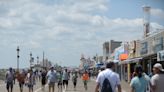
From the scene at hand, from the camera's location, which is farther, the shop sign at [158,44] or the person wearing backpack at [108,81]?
the shop sign at [158,44]

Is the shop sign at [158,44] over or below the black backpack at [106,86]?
over

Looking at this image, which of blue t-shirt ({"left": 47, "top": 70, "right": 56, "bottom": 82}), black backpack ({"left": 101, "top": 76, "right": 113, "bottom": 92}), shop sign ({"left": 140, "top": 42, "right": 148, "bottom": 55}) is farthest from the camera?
shop sign ({"left": 140, "top": 42, "right": 148, "bottom": 55})

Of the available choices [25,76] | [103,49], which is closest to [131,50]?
[25,76]

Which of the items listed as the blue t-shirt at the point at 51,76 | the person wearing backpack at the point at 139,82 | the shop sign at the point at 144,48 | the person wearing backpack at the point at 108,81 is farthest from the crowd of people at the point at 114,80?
the shop sign at the point at 144,48

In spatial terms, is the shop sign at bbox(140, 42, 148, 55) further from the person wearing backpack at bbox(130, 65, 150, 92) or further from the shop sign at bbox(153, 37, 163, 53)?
the person wearing backpack at bbox(130, 65, 150, 92)

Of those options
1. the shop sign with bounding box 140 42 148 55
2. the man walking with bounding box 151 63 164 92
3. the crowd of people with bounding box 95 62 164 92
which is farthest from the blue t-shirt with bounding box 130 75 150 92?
the shop sign with bounding box 140 42 148 55

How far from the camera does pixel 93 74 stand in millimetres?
101938

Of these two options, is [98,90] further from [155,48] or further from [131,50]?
[131,50]

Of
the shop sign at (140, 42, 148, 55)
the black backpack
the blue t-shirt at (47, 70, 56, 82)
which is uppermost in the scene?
the shop sign at (140, 42, 148, 55)

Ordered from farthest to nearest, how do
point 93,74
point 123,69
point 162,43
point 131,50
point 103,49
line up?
point 103,49, point 93,74, point 123,69, point 131,50, point 162,43

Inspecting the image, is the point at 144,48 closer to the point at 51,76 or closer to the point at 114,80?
the point at 51,76

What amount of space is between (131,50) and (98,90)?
46145 millimetres

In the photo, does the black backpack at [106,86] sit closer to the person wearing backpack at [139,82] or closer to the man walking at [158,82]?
the person wearing backpack at [139,82]

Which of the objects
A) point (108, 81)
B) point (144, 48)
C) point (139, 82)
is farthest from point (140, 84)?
point (144, 48)
